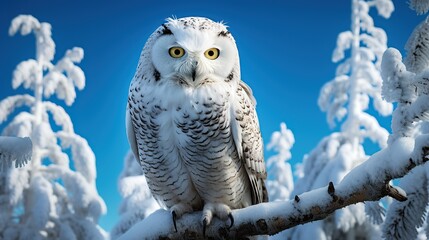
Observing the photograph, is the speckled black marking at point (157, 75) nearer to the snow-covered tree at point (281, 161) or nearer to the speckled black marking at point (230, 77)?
the speckled black marking at point (230, 77)

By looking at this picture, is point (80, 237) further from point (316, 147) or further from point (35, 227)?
point (316, 147)

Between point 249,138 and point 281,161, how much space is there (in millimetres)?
15145

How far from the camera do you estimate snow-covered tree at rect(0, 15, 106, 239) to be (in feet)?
25.1

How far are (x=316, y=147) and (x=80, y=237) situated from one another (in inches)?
213

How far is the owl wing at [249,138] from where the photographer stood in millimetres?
2863

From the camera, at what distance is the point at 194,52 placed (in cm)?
272

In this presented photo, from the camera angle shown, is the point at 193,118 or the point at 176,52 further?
the point at 176,52

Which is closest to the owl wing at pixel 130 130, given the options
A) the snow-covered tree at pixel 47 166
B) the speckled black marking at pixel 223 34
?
the speckled black marking at pixel 223 34

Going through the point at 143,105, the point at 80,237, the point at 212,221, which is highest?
the point at 80,237

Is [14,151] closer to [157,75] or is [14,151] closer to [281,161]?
[157,75]

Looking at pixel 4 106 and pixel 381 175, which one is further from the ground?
pixel 4 106

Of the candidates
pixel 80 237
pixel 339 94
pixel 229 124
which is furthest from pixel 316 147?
pixel 229 124

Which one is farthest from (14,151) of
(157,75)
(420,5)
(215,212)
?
(420,5)

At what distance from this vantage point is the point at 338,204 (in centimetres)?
202
